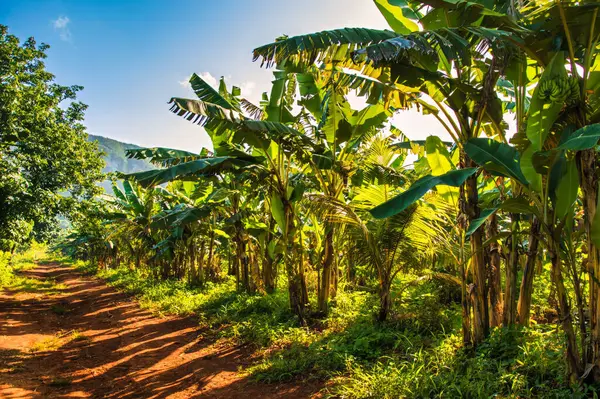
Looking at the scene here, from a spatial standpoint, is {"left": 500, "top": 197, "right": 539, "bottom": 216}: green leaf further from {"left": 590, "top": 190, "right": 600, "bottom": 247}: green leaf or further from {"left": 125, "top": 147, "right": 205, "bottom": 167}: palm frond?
{"left": 125, "top": 147, "right": 205, "bottom": 167}: palm frond

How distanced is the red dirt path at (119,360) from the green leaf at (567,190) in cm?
311

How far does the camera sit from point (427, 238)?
496 centimetres

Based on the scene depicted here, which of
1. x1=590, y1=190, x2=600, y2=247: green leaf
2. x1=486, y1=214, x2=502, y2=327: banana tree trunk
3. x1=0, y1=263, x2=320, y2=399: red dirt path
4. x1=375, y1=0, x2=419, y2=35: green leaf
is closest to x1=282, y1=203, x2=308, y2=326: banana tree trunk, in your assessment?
x1=0, y1=263, x2=320, y2=399: red dirt path

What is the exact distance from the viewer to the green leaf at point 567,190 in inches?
112

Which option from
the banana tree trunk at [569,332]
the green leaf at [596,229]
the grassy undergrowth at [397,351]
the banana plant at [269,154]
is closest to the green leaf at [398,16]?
the banana plant at [269,154]

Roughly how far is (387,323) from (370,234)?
1.40 metres

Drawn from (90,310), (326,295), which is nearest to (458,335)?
(326,295)

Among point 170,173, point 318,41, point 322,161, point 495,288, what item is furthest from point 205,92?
point 495,288

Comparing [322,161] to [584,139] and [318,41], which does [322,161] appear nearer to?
[318,41]

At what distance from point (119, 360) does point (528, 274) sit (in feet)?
19.2

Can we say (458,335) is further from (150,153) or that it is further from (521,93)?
(150,153)

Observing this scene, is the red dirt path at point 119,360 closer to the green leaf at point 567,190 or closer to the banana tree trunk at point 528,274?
the banana tree trunk at point 528,274

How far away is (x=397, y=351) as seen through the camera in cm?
481

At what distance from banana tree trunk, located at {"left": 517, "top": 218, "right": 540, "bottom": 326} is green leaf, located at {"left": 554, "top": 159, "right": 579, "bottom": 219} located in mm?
446
